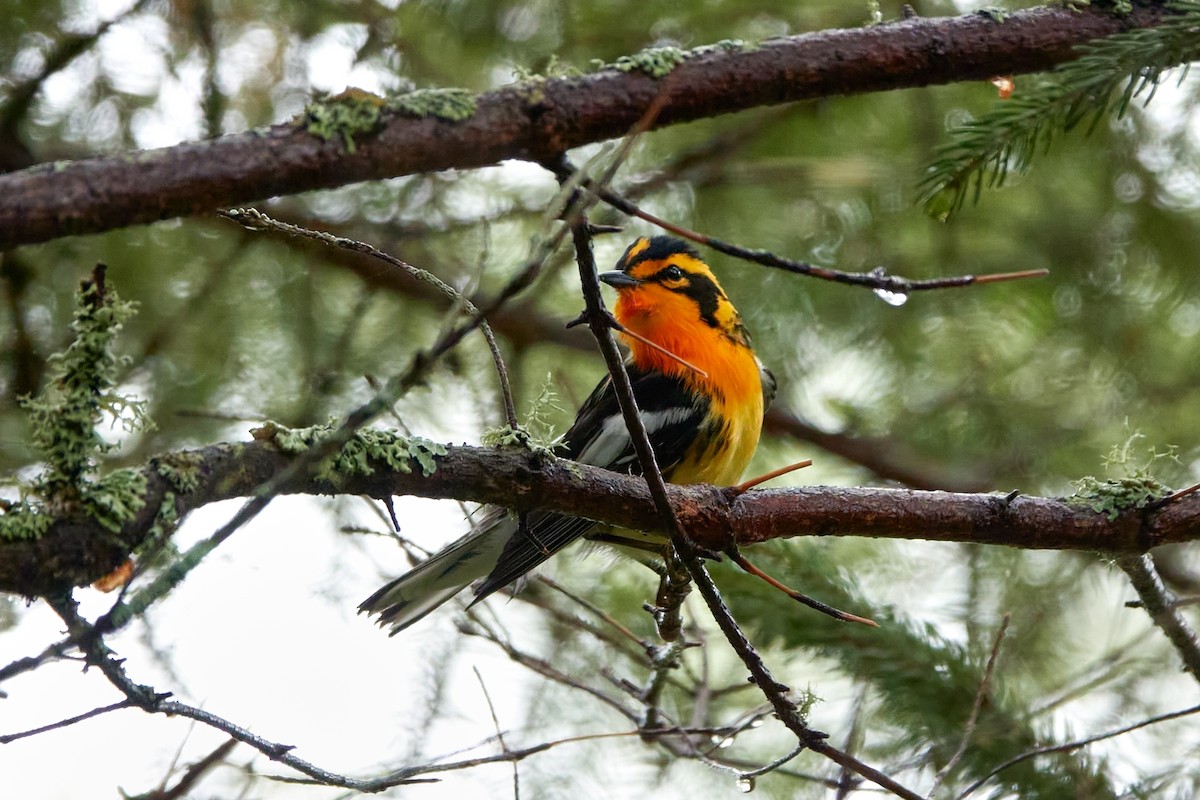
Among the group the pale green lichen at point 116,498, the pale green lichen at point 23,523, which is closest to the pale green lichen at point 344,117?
the pale green lichen at point 116,498

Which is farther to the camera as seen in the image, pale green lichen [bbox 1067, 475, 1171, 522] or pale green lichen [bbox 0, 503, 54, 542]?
pale green lichen [bbox 1067, 475, 1171, 522]

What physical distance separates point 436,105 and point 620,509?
100 cm

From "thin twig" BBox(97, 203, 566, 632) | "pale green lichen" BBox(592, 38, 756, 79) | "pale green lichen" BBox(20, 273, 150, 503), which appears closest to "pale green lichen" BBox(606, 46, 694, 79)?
"pale green lichen" BBox(592, 38, 756, 79)

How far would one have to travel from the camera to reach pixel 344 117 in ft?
6.51

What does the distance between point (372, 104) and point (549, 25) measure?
2831 mm

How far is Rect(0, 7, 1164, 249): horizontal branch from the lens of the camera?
1.84 meters

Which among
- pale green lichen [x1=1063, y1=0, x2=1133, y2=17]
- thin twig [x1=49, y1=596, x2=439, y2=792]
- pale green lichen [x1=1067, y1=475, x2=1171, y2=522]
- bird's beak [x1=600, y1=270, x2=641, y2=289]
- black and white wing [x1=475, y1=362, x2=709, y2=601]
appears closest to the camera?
thin twig [x1=49, y1=596, x2=439, y2=792]

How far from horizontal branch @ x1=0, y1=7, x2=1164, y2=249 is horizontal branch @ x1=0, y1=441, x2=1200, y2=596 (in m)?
0.48

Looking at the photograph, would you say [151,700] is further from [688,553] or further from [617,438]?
[617,438]

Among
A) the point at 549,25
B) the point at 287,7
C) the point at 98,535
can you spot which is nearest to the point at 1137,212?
the point at 549,25

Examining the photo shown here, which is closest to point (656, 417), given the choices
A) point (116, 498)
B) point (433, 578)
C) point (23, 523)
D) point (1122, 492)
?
point (433, 578)

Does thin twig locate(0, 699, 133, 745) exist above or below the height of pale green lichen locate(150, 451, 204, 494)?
below

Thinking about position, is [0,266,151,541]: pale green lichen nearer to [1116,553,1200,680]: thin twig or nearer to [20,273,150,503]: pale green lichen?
[20,273,150,503]: pale green lichen

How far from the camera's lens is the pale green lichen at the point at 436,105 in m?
2.05
